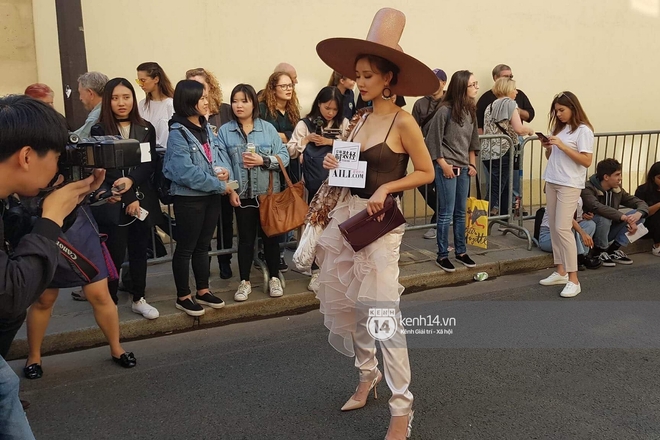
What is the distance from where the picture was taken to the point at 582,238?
6.75m

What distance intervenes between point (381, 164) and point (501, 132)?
5232mm

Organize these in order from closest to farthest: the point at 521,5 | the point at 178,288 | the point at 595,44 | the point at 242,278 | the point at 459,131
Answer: the point at 178,288 < the point at 242,278 < the point at 459,131 < the point at 521,5 < the point at 595,44

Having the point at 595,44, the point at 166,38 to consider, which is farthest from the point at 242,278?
the point at 595,44

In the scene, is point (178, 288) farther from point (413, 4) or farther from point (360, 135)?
point (413, 4)

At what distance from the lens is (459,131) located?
643 centimetres

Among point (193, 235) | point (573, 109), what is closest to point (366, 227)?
point (193, 235)

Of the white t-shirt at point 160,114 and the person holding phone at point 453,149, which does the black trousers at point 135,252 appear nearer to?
the white t-shirt at point 160,114

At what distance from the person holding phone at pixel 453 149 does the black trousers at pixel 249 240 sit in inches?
72.5

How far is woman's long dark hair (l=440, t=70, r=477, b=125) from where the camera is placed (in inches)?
246

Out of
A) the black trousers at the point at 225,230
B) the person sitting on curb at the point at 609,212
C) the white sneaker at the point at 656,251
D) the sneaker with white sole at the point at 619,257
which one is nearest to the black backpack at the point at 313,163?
the black trousers at the point at 225,230

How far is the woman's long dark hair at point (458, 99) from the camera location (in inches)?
246

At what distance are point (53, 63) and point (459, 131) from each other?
4509 mm

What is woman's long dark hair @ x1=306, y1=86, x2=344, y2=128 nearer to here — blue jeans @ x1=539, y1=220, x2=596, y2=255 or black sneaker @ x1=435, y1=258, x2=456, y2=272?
black sneaker @ x1=435, y1=258, x2=456, y2=272

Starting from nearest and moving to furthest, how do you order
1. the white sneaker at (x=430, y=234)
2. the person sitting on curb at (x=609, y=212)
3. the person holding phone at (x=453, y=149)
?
the person holding phone at (x=453, y=149)
the person sitting on curb at (x=609, y=212)
the white sneaker at (x=430, y=234)
